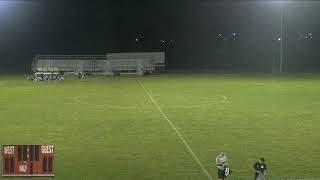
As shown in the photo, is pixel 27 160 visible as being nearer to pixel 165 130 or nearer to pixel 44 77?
pixel 165 130

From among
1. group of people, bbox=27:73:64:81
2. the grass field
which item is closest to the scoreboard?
the grass field

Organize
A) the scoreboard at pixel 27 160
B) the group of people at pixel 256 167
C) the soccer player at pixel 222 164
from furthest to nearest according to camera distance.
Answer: the scoreboard at pixel 27 160 < the soccer player at pixel 222 164 < the group of people at pixel 256 167

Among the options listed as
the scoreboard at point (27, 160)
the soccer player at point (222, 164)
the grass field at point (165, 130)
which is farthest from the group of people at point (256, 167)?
the scoreboard at point (27, 160)

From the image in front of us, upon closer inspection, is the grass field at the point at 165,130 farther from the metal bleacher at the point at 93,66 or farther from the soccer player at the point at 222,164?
the metal bleacher at the point at 93,66

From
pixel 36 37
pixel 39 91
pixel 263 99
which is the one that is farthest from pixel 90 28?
pixel 263 99

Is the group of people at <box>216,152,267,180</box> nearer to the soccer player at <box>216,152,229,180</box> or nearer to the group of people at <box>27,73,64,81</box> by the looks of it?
the soccer player at <box>216,152,229,180</box>

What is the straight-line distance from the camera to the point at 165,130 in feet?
73.0

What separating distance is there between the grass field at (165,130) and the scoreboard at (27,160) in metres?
1.11

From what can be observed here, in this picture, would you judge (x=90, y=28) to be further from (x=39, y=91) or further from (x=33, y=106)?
(x=33, y=106)

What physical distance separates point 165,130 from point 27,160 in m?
10.0

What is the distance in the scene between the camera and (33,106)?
31422 millimetres

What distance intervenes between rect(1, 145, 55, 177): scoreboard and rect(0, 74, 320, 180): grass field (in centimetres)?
111

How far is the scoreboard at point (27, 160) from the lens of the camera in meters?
12.6

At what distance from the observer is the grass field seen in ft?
50.6
